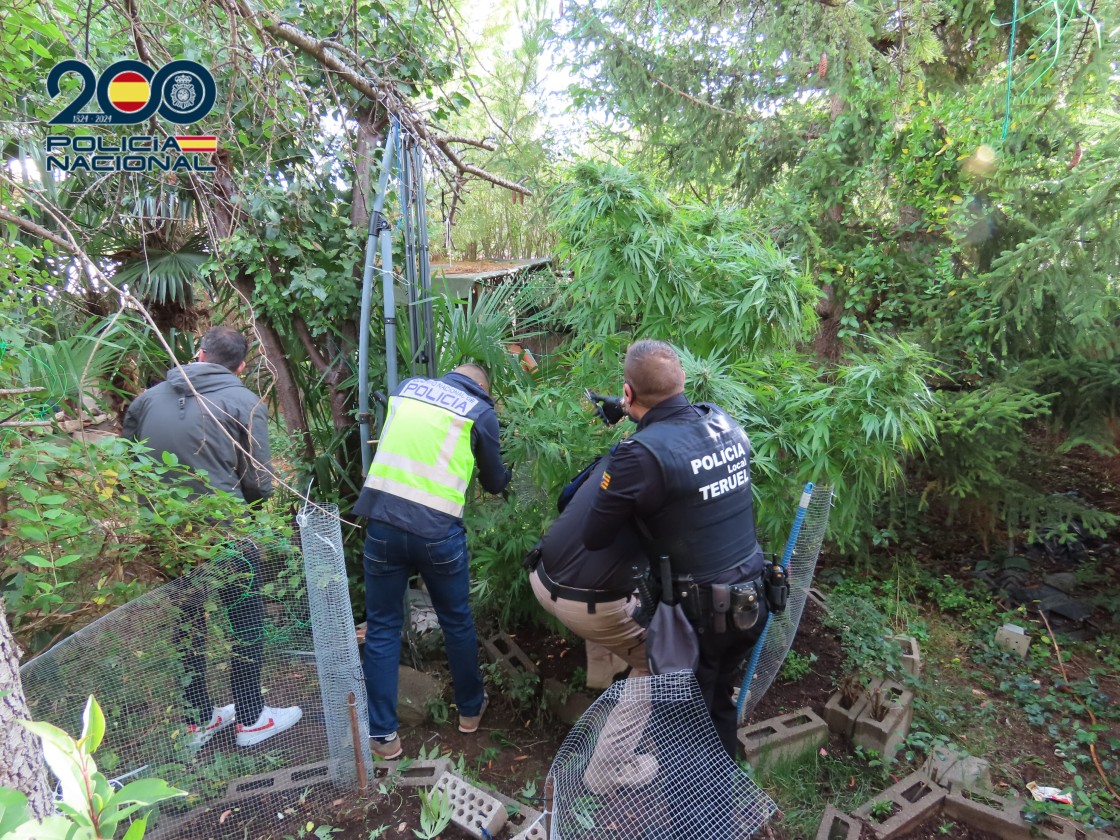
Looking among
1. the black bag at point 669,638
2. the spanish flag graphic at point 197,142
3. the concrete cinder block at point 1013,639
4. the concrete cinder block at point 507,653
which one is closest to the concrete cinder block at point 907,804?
the black bag at point 669,638

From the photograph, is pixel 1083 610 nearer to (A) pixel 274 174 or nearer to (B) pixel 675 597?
(B) pixel 675 597

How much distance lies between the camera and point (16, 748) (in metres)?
1.27

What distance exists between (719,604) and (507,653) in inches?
62.0

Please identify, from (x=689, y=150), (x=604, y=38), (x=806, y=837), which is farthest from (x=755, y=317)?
(x=604, y=38)

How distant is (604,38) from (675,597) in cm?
495

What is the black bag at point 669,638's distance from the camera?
249 centimetres

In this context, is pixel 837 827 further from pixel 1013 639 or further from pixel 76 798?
pixel 1013 639

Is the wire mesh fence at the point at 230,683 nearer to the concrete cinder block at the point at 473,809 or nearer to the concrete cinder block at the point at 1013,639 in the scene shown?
the concrete cinder block at the point at 473,809

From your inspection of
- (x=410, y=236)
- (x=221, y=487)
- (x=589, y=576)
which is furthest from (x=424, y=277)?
(x=589, y=576)

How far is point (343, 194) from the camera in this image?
3.95 m

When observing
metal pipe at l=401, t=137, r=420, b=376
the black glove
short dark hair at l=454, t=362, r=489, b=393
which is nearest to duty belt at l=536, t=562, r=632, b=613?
the black glove

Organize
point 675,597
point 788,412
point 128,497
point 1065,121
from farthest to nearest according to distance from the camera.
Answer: point 1065,121 → point 788,412 → point 675,597 → point 128,497

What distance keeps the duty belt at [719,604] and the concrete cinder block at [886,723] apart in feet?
4.04

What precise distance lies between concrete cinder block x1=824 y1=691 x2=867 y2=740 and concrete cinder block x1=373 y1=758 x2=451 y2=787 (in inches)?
80.6
